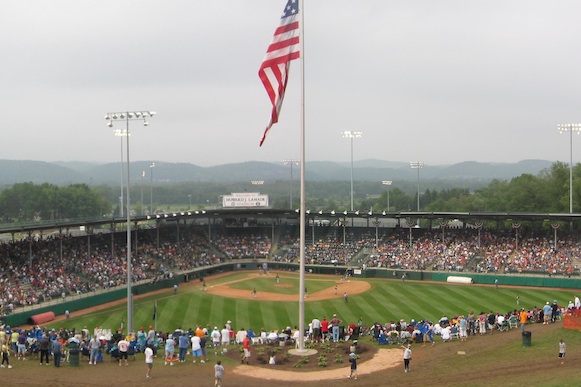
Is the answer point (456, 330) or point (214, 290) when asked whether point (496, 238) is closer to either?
point (214, 290)

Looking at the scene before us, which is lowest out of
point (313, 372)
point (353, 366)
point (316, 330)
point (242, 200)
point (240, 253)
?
point (313, 372)

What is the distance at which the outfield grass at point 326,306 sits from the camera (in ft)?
136

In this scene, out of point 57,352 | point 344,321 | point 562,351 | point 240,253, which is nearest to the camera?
point 562,351

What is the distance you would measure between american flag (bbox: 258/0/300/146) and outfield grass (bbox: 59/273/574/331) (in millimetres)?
19435

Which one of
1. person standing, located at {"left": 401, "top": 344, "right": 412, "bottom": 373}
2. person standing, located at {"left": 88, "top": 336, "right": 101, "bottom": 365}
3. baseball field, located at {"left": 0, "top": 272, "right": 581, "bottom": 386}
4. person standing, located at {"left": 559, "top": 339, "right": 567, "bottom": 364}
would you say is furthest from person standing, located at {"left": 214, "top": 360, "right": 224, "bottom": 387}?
person standing, located at {"left": 559, "top": 339, "right": 567, "bottom": 364}

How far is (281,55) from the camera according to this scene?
78.8 feet

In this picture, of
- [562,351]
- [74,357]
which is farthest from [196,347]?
[562,351]

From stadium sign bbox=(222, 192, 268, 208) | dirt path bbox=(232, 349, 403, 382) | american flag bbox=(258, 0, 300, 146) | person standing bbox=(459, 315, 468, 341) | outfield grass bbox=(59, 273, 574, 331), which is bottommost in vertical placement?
outfield grass bbox=(59, 273, 574, 331)

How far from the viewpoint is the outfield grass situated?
41.3m

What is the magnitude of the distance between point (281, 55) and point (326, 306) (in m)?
26.3

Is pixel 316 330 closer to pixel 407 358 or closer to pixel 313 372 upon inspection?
pixel 313 372

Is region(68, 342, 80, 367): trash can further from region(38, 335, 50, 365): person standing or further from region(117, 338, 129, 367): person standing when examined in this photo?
region(117, 338, 129, 367): person standing

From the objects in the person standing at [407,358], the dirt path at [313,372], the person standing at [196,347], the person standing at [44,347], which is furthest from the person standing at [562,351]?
the person standing at [44,347]

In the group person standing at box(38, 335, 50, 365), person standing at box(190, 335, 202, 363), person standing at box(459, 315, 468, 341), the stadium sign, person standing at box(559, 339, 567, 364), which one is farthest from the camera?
the stadium sign
